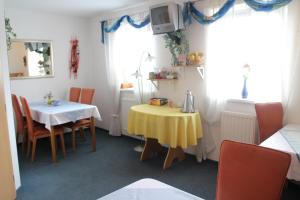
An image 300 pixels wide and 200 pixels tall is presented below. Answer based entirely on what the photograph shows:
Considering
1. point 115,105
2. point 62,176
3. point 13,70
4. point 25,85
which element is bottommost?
point 62,176

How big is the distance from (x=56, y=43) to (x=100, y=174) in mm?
2841

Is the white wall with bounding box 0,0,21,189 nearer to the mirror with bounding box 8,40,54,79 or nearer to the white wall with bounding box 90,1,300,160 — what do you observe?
the mirror with bounding box 8,40,54,79

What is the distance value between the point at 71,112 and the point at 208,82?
79.7 inches

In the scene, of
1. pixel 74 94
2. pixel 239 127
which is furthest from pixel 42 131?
pixel 239 127

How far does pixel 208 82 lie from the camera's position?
3248mm

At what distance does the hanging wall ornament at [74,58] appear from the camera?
195 inches

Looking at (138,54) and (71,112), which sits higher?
(138,54)

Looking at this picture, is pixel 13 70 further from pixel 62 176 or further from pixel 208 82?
pixel 208 82

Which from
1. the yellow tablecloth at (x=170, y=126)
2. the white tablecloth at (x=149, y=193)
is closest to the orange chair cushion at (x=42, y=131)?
the yellow tablecloth at (x=170, y=126)

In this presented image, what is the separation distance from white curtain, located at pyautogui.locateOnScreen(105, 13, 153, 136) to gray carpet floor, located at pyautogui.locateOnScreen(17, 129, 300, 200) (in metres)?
0.98

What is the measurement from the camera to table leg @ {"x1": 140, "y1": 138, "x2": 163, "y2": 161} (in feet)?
11.5

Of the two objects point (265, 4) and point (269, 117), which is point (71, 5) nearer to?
point (265, 4)


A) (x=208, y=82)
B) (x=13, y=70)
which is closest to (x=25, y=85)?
(x=13, y=70)

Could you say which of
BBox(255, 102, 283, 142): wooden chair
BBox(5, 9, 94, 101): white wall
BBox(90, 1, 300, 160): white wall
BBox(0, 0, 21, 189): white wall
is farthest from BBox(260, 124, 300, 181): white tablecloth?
BBox(5, 9, 94, 101): white wall
